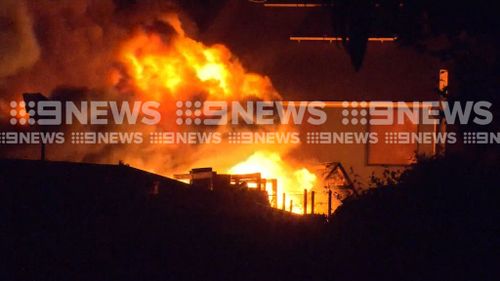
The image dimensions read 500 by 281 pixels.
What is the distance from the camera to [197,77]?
16500 millimetres

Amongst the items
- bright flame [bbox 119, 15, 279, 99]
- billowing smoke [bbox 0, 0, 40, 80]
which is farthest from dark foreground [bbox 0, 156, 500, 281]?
billowing smoke [bbox 0, 0, 40, 80]

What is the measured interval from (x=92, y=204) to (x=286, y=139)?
872 centimetres

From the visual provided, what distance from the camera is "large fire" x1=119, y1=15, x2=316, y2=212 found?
16.5 metres

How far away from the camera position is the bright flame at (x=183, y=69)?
54.0 feet

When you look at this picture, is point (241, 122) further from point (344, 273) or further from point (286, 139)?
point (344, 273)

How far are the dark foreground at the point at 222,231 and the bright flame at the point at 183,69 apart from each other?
22.2 feet

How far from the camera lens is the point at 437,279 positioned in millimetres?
8852

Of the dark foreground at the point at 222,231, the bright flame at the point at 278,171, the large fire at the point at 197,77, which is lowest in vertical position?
the dark foreground at the point at 222,231

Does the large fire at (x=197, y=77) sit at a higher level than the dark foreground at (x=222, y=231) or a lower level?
higher

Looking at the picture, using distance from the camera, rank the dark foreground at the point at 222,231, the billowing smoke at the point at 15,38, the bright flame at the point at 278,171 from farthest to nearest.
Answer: the bright flame at the point at 278,171 < the billowing smoke at the point at 15,38 < the dark foreground at the point at 222,231

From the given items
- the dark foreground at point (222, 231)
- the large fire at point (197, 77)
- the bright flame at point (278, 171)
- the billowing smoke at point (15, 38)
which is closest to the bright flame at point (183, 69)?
the large fire at point (197, 77)

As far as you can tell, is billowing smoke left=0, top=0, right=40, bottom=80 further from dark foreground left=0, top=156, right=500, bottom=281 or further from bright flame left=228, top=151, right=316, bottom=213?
dark foreground left=0, top=156, right=500, bottom=281

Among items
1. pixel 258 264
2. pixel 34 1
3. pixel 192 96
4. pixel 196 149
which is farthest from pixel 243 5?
pixel 258 264

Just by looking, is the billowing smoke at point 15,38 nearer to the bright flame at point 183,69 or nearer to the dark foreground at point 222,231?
the bright flame at point 183,69
